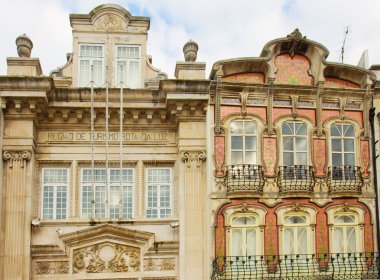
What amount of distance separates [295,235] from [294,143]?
3.20 meters

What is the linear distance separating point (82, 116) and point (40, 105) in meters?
1.47

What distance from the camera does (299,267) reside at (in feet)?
70.2

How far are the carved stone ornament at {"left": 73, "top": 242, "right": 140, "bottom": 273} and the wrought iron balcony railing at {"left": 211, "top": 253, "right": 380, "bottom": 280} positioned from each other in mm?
2718

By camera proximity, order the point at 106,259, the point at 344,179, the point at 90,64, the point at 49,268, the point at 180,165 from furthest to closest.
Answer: the point at 90,64, the point at 344,179, the point at 180,165, the point at 106,259, the point at 49,268

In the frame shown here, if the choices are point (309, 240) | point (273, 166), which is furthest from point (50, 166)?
point (309, 240)

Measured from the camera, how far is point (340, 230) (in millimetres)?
22188

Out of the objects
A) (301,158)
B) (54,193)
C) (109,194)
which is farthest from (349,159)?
(54,193)

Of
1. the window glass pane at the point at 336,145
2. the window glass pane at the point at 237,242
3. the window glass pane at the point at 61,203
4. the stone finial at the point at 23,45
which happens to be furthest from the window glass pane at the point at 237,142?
the stone finial at the point at 23,45

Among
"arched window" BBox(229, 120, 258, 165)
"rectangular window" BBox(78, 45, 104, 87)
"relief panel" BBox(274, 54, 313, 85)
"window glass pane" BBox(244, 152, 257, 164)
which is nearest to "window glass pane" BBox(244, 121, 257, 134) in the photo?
"arched window" BBox(229, 120, 258, 165)

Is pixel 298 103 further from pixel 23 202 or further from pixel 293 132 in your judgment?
pixel 23 202

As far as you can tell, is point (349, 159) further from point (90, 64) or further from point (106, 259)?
point (90, 64)

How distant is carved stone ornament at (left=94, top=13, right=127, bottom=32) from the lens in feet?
76.2

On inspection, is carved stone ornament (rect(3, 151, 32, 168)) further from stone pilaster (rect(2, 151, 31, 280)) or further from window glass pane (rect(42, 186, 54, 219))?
window glass pane (rect(42, 186, 54, 219))

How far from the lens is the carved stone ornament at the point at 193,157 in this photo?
21.8 meters
